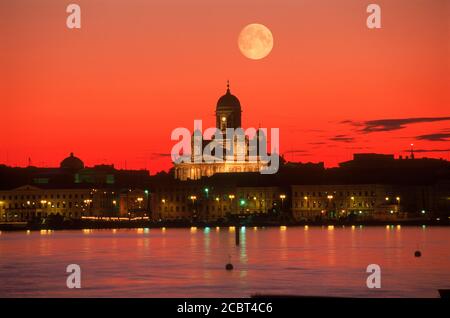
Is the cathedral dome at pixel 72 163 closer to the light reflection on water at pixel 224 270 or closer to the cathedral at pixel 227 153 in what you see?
the cathedral at pixel 227 153

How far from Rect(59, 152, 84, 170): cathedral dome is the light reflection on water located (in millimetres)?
104513

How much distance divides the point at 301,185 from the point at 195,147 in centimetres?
Result: 2877

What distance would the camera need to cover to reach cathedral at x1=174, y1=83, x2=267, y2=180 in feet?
540

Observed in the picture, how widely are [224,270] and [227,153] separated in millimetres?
115451

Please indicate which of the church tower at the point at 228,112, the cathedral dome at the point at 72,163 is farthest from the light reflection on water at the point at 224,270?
the cathedral dome at the point at 72,163

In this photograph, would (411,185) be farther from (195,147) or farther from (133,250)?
(133,250)

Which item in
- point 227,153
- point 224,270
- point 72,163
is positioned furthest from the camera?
point 72,163

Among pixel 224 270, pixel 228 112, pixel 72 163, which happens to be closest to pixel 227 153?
pixel 228 112

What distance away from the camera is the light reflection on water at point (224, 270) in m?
42.5

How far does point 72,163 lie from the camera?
184 metres

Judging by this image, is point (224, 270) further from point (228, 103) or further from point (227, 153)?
point (227, 153)

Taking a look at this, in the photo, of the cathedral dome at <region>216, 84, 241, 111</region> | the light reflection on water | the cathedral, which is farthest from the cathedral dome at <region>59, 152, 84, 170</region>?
the light reflection on water
